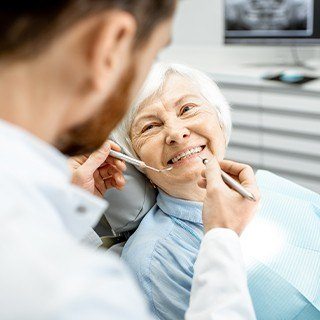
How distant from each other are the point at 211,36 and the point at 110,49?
11.2 ft

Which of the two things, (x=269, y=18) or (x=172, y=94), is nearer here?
(x=172, y=94)

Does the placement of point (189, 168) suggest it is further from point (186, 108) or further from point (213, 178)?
point (213, 178)

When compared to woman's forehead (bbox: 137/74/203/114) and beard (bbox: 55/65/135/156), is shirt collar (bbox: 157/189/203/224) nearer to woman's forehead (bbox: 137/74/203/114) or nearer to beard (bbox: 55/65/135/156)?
woman's forehead (bbox: 137/74/203/114)

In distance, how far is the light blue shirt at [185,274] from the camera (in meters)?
1.35

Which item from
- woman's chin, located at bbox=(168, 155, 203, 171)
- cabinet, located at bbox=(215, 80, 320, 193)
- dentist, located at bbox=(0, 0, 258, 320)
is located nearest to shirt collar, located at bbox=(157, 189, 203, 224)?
woman's chin, located at bbox=(168, 155, 203, 171)

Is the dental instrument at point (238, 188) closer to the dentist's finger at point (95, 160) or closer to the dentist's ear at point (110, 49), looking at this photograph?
the dentist's finger at point (95, 160)

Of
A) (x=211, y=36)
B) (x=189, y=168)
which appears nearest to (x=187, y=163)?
(x=189, y=168)

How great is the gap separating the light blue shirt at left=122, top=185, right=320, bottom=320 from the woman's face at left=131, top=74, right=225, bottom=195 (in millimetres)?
119

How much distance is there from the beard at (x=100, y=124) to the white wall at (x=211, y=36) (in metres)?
3.10

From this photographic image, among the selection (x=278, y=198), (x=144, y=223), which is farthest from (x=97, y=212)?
(x=278, y=198)

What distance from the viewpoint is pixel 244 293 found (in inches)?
38.8

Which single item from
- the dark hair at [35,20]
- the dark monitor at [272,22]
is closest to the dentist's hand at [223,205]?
the dark hair at [35,20]

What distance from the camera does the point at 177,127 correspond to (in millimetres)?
1562

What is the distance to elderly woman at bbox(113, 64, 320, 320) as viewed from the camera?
138cm
